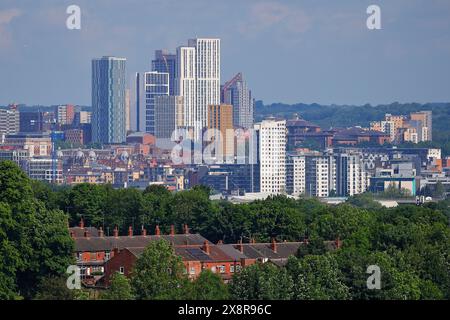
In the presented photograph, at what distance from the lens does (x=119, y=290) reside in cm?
2656

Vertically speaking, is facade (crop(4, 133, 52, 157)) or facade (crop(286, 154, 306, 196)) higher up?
facade (crop(4, 133, 52, 157))

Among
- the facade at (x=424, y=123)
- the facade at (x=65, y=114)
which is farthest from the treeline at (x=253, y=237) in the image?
the facade at (x=65, y=114)

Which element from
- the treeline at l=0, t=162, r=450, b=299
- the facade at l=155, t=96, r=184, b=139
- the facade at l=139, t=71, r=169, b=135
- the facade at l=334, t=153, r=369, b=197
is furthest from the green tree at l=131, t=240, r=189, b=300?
the facade at l=139, t=71, r=169, b=135

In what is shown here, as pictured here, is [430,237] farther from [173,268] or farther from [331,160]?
[331,160]

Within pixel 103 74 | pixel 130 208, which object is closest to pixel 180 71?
pixel 103 74

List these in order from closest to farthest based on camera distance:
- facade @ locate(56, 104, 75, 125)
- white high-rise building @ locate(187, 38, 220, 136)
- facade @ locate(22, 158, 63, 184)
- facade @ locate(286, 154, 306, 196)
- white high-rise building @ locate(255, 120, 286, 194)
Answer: facade @ locate(22, 158, 63, 184) < facade @ locate(286, 154, 306, 196) < white high-rise building @ locate(255, 120, 286, 194) < facade @ locate(56, 104, 75, 125) < white high-rise building @ locate(187, 38, 220, 136)

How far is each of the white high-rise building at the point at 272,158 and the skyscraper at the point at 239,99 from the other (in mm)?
→ 27551

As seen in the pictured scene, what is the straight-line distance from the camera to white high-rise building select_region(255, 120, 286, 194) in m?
124

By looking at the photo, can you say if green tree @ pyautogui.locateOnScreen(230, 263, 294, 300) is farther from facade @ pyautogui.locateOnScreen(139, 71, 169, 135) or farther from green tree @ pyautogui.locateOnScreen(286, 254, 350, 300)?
facade @ pyautogui.locateOnScreen(139, 71, 169, 135)

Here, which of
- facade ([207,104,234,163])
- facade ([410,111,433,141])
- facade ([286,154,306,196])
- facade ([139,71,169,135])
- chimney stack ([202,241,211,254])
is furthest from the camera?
facade ([139,71,169,135])

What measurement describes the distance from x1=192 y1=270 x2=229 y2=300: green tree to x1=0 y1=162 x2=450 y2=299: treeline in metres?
0.06

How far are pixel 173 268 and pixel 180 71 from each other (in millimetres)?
150707

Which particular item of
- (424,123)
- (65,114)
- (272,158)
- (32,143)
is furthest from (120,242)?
(65,114)

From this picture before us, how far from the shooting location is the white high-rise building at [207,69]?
575ft
